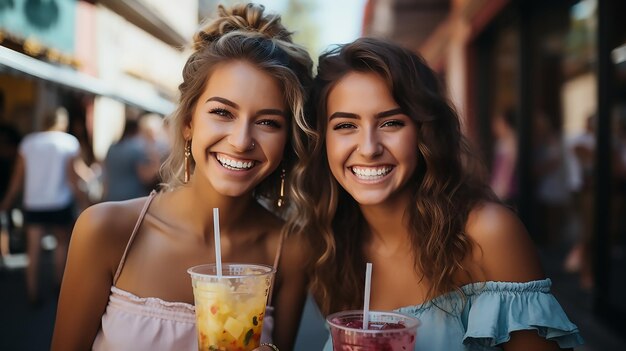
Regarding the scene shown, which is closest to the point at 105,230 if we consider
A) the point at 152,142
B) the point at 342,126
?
the point at 342,126

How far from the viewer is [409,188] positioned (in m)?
2.47

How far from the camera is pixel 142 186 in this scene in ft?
23.1

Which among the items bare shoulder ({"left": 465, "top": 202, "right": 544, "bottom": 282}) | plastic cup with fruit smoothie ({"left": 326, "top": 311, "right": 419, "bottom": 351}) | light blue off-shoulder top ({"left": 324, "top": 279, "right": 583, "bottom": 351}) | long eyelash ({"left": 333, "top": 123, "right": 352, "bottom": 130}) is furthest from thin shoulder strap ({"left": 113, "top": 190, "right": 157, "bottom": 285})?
bare shoulder ({"left": 465, "top": 202, "right": 544, "bottom": 282})

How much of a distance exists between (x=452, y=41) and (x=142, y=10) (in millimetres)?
6917

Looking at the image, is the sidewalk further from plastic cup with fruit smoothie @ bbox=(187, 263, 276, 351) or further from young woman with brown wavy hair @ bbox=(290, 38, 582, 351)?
plastic cup with fruit smoothie @ bbox=(187, 263, 276, 351)

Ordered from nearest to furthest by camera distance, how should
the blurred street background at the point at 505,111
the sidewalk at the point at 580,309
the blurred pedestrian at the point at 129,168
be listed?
the sidewalk at the point at 580,309, the blurred street background at the point at 505,111, the blurred pedestrian at the point at 129,168

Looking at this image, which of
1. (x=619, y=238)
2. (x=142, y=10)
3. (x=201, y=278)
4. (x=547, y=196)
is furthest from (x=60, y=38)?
(x=201, y=278)

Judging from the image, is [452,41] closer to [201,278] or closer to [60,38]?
[60,38]

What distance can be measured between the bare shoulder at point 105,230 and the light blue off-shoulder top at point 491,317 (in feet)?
3.58

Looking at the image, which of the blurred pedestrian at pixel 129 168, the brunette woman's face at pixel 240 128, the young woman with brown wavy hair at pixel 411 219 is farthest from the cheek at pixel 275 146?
the blurred pedestrian at pixel 129 168

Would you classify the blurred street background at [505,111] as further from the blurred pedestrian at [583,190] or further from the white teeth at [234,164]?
the white teeth at [234,164]

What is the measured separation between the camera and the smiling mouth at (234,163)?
215 cm

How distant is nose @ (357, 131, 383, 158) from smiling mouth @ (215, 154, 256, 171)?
0.37 m

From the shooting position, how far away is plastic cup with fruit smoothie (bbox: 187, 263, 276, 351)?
5.81ft
